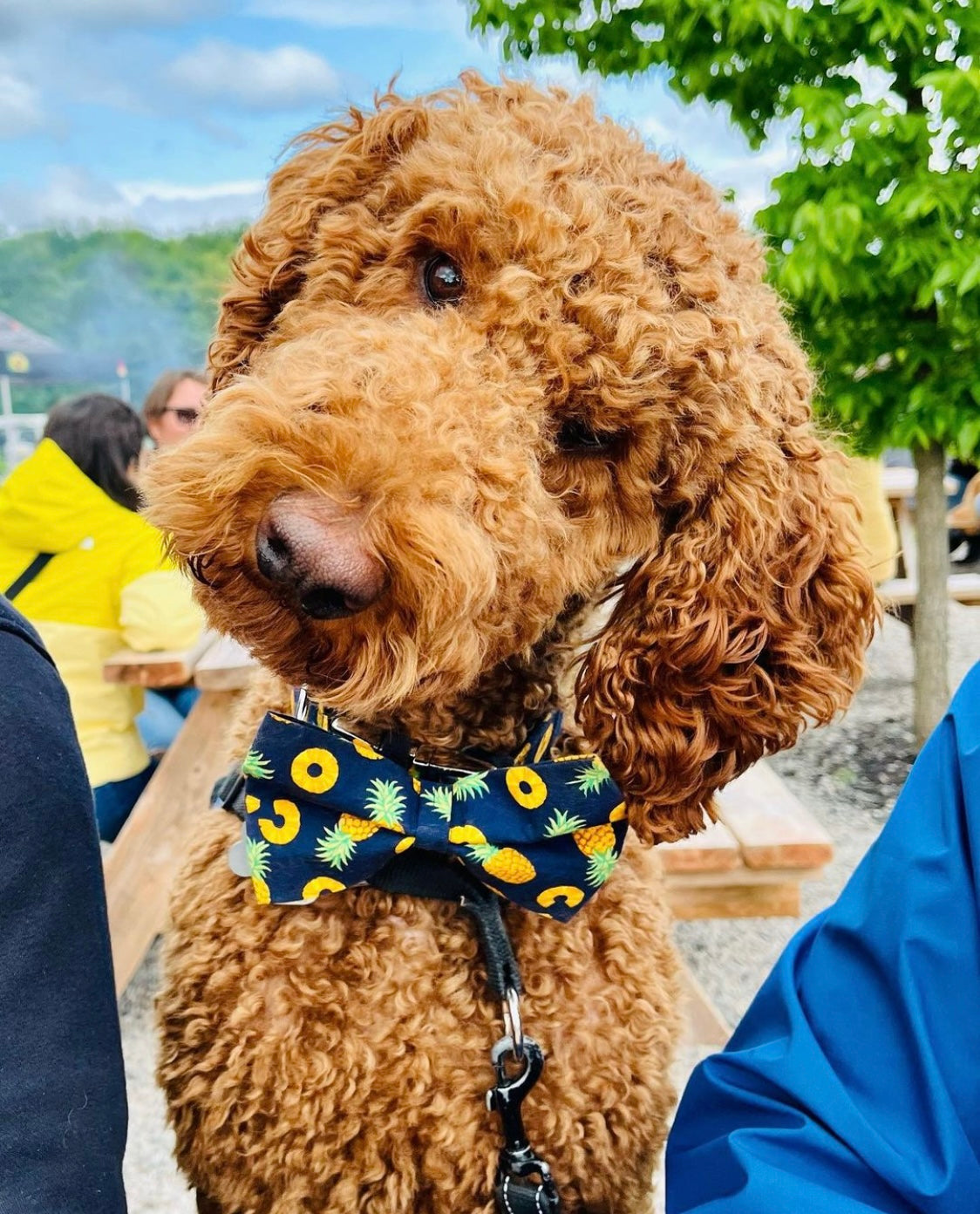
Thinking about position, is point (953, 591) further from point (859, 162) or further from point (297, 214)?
point (297, 214)

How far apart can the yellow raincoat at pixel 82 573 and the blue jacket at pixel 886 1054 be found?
2318 mm

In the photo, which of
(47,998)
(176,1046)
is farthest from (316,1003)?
(47,998)

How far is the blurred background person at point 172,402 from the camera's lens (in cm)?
417

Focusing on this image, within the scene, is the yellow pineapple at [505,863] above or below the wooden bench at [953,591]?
above

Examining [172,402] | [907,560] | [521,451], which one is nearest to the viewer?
[521,451]

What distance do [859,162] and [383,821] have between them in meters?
3.00

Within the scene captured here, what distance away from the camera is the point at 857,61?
368cm

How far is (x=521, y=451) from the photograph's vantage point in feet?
3.84

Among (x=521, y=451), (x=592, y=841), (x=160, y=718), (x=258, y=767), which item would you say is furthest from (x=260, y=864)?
(x=160, y=718)

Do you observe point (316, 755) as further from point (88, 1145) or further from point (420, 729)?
point (88, 1145)

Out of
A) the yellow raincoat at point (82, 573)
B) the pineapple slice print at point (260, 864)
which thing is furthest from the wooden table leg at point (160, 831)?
the pineapple slice print at point (260, 864)

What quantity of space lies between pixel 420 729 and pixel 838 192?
2.69 m

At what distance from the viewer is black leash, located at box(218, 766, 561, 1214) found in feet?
4.07

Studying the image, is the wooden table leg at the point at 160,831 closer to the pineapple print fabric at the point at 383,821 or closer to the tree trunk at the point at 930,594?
the pineapple print fabric at the point at 383,821
